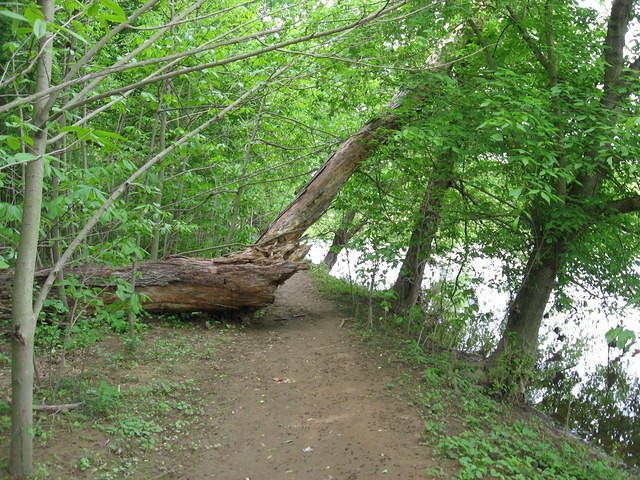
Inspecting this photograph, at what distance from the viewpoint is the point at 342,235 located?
12484 millimetres

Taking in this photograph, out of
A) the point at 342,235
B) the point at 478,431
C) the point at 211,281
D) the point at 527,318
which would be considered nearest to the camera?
the point at 478,431

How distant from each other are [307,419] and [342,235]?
7878mm

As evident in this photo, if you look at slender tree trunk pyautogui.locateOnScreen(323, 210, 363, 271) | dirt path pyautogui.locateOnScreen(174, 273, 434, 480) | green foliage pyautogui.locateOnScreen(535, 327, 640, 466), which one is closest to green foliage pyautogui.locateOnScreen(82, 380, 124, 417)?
dirt path pyautogui.locateOnScreen(174, 273, 434, 480)

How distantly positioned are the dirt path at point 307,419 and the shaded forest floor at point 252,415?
0.01 m

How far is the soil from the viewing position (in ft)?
12.7

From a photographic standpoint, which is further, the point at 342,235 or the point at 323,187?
the point at 342,235

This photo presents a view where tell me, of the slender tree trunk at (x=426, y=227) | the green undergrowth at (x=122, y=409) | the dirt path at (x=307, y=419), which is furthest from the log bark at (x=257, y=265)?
the green undergrowth at (x=122, y=409)

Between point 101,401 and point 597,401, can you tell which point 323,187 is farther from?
point 597,401

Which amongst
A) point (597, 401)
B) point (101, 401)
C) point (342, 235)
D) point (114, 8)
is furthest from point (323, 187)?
point (114, 8)

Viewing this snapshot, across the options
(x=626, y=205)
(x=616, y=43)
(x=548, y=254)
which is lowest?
(x=548, y=254)

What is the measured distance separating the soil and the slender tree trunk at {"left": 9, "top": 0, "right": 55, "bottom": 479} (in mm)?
387

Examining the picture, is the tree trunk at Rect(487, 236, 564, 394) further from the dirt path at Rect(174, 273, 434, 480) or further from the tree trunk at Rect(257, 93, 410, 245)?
the tree trunk at Rect(257, 93, 410, 245)

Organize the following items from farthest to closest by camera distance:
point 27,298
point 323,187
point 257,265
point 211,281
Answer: point 323,187
point 257,265
point 211,281
point 27,298

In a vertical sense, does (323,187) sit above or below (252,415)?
above
